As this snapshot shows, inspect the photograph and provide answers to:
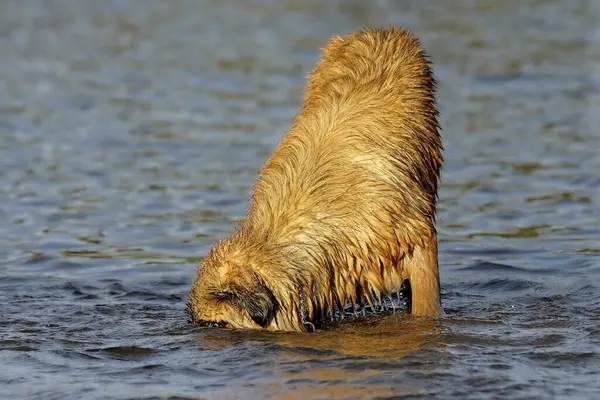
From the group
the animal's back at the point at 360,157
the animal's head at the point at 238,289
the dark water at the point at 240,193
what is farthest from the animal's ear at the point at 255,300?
the animal's back at the point at 360,157

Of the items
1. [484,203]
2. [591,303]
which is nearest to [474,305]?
[591,303]

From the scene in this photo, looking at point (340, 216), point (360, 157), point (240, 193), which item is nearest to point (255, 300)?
point (340, 216)

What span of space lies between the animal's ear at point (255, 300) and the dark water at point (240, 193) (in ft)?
0.56

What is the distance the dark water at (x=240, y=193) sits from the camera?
6.92m

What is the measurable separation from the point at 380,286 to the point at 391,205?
0.52 metres

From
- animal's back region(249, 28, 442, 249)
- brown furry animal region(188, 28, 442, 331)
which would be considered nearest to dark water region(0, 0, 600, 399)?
brown furry animal region(188, 28, 442, 331)

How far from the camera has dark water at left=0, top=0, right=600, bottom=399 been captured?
22.7 ft

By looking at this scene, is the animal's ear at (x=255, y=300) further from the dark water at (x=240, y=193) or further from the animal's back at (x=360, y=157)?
the animal's back at (x=360, y=157)

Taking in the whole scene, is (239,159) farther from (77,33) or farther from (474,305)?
(77,33)

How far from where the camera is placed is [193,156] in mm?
13047

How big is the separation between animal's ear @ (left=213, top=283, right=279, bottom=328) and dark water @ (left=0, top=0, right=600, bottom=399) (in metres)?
0.17

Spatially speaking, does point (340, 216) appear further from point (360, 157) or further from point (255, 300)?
point (255, 300)

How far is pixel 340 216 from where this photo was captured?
730 cm

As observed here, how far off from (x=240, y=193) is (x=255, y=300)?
4961 mm
